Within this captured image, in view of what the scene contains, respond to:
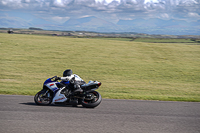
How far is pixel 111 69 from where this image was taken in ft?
69.2

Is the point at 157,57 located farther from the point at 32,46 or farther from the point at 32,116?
the point at 32,116

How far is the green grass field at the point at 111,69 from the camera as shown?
551 inches

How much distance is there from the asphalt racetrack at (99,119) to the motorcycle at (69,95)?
0.27 m

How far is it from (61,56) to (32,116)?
774 inches

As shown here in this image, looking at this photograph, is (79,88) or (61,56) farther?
(61,56)

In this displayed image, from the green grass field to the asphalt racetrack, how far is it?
346 centimetres

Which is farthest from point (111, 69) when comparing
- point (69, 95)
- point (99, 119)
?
point (99, 119)

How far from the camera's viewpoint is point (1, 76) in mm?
17312

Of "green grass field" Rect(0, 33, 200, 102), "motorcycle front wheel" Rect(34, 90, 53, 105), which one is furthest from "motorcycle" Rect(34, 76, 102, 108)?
"green grass field" Rect(0, 33, 200, 102)

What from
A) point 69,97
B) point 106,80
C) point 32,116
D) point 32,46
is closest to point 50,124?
point 32,116

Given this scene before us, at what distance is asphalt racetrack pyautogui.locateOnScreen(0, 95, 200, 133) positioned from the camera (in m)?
5.53

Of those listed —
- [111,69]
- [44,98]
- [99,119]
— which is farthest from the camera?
[111,69]

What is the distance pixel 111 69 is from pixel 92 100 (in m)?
13.1

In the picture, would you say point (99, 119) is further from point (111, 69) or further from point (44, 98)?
point (111, 69)
